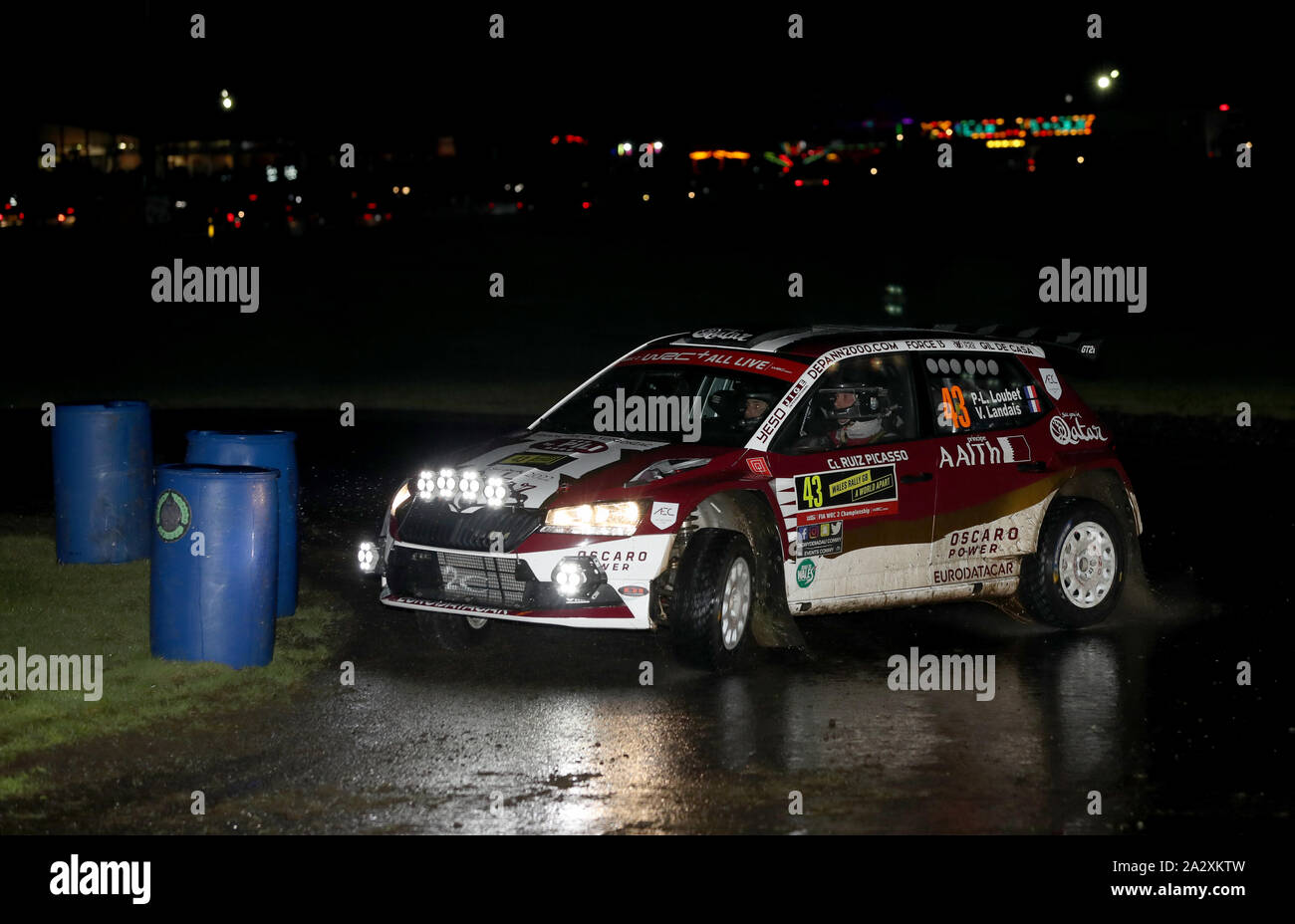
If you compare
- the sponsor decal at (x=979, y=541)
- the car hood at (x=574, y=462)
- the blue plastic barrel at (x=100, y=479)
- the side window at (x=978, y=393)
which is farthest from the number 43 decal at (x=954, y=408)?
the blue plastic barrel at (x=100, y=479)

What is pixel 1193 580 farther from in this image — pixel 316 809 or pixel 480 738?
pixel 316 809

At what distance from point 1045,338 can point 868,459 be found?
238 cm

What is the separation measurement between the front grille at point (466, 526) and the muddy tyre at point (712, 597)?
79 centimetres

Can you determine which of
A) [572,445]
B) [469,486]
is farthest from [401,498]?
[572,445]

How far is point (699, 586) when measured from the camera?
318 inches

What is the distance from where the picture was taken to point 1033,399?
9867 mm

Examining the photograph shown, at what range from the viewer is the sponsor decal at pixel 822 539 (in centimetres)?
862

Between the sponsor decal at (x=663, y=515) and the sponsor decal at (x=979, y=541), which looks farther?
the sponsor decal at (x=979, y=541)

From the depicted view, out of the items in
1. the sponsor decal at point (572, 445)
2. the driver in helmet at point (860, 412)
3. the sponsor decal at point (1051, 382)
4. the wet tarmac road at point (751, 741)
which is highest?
the sponsor decal at point (1051, 382)

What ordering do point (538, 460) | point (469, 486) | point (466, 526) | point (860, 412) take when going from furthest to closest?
point (860, 412)
point (538, 460)
point (469, 486)
point (466, 526)

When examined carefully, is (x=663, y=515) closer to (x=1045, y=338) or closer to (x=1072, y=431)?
(x=1072, y=431)

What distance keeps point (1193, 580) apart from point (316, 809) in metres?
6.89

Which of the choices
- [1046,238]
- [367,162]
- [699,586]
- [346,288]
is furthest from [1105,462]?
[367,162]

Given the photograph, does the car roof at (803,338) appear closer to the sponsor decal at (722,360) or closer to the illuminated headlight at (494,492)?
the sponsor decal at (722,360)
